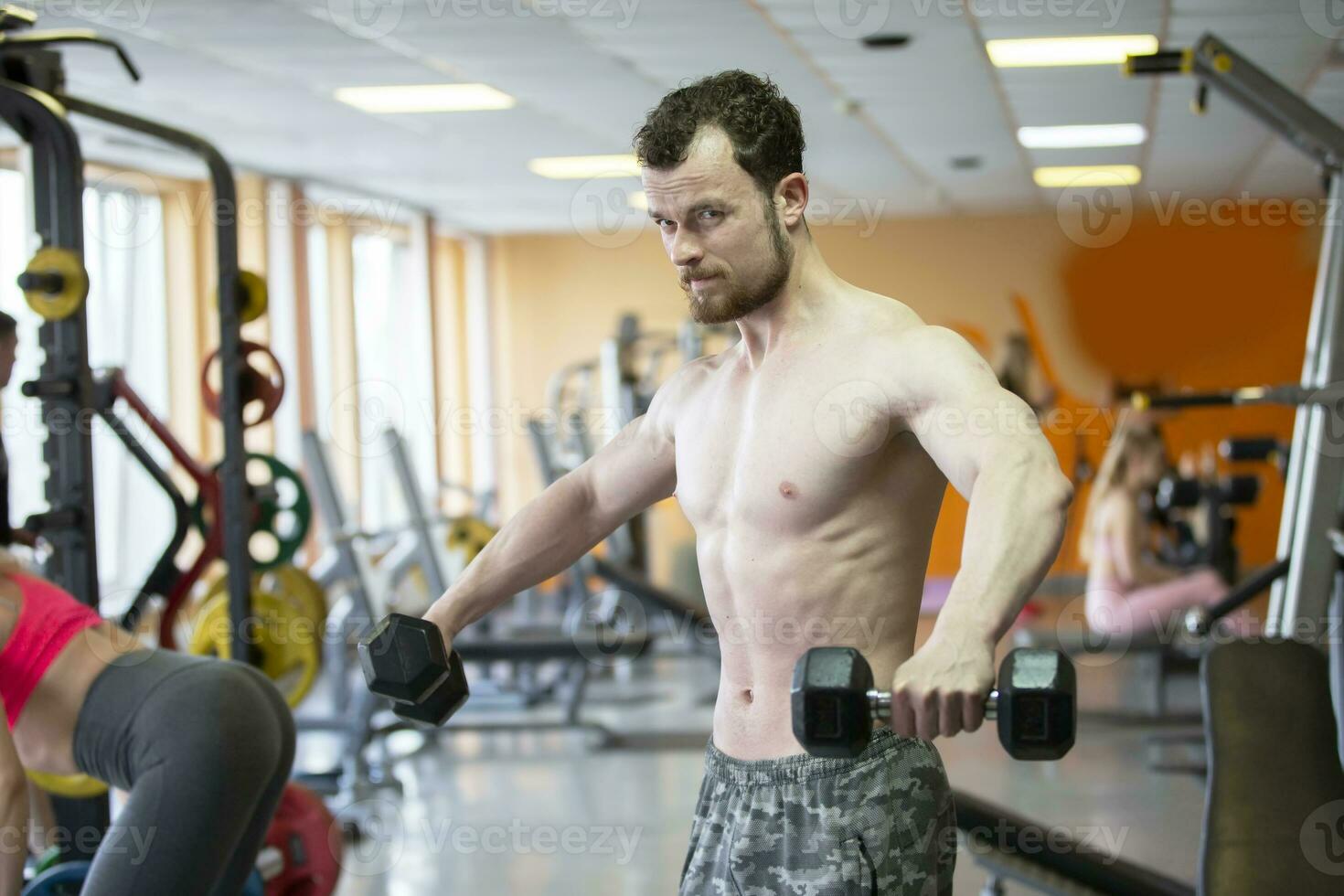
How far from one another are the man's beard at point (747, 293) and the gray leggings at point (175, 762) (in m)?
1.07

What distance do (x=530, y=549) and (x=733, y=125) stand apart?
54cm

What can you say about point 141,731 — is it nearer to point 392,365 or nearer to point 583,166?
point 583,166

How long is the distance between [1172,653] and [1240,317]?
15.4ft

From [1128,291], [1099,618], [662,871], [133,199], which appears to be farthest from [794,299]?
[1128,291]

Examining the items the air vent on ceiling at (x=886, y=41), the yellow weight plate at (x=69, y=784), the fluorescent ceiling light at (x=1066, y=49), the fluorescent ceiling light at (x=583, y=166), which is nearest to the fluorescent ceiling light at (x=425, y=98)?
the fluorescent ceiling light at (x=583, y=166)

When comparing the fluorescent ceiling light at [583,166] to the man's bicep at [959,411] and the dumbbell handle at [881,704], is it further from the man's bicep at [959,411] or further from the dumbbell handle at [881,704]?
the dumbbell handle at [881,704]

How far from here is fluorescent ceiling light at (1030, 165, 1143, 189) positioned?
785cm

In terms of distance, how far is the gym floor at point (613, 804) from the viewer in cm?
358

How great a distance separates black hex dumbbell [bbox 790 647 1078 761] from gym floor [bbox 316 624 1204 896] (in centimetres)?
197

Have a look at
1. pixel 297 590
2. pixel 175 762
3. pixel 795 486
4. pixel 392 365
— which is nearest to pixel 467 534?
pixel 297 590

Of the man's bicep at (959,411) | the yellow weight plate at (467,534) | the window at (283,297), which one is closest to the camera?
the man's bicep at (959,411)

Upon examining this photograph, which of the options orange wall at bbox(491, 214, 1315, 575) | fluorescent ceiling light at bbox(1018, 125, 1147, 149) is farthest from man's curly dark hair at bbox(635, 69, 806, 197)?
orange wall at bbox(491, 214, 1315, 575)

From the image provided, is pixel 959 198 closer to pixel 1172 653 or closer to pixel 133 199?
pixel 1172 653

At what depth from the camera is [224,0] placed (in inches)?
155
